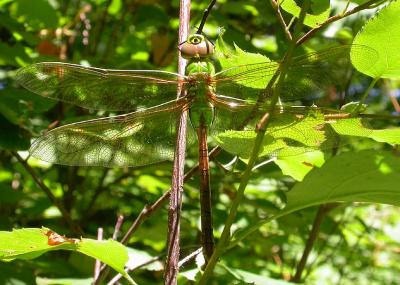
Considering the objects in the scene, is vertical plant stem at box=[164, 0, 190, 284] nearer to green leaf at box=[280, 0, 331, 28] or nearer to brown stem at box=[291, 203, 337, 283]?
green leaf at box=[280, 0, 331, 28]

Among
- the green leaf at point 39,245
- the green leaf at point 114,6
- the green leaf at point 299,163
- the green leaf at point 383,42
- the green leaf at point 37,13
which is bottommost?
the green leaf at point 39,245

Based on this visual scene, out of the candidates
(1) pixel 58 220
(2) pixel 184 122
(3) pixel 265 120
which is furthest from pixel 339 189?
(1) pixel 58 220

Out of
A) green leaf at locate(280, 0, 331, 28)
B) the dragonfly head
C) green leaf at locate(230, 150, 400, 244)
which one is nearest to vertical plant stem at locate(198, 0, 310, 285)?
green leaf at locate(230, 150, 400, 244)

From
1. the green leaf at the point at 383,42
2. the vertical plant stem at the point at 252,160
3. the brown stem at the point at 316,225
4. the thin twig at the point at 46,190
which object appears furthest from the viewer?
the brown stem at the point at 316,225

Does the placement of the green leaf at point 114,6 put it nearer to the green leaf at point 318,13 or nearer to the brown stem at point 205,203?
the brown stem at point 205,203

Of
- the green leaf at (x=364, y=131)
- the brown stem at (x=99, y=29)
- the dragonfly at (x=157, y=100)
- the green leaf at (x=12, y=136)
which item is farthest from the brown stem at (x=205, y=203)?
the brown stem at (x=99, y=29)

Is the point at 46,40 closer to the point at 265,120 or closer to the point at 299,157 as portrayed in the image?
the point at 299,157

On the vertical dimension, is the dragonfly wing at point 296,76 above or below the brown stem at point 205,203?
above
